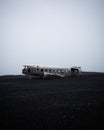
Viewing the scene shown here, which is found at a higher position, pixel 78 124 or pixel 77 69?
pixel 77 69

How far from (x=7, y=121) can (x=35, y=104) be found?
413 cm

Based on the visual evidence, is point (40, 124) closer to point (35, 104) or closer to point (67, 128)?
point (67, 128)

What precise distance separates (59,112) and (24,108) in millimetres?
3221

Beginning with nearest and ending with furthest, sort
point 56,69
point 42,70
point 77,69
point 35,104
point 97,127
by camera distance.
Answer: point 97,127 < point 35,104 < point 42,70 < point 56,69 < point 77,69

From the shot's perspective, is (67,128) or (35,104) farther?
(35,104)

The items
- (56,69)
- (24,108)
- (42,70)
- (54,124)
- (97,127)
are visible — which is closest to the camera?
(97,127)

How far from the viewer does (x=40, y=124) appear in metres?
8.40

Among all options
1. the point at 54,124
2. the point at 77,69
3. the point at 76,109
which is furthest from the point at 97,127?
the point at 77,69

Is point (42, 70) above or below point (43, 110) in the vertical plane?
above

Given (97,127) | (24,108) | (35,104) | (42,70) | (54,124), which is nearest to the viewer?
(97,127)

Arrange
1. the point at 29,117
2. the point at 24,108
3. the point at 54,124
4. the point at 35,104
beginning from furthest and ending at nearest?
the point at 35,104 → the point at 24,108 → the point at 29,117 → the point at 54,124

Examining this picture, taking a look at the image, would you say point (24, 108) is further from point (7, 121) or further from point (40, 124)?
point (40, 124)

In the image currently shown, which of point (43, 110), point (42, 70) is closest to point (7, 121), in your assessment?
point (43, 110)

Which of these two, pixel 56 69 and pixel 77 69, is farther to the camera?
pixel 77 69
